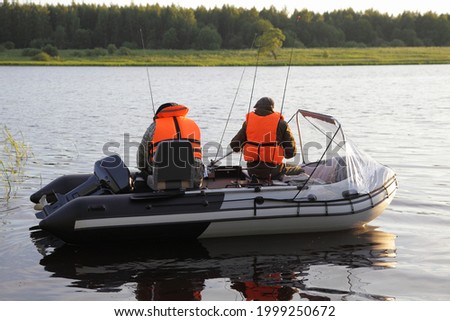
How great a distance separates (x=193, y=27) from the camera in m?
79.9

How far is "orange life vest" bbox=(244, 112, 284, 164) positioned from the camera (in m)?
8.27

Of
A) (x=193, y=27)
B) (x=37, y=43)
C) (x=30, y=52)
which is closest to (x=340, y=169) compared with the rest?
(x=30, y=52)

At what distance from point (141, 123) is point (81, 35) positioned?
6046 cm

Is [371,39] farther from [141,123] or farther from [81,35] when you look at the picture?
[141,123]

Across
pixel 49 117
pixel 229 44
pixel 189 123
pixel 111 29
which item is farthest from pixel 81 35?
pixel 189 123

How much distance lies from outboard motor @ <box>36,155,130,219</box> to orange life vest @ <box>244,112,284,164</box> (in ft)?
4.89

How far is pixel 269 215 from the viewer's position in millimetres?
7883

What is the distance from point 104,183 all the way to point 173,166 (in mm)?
854

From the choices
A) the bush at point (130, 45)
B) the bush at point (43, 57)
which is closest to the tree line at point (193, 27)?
the bush at point (130, 45)

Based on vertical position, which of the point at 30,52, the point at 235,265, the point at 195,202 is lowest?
the point at 235,265

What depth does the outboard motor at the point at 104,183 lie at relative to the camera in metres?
7.88

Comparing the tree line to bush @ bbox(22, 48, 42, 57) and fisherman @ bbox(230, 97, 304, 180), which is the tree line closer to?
bush @ bbox(22, 48, 42, 57)

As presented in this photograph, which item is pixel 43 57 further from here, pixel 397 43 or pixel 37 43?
pixel 397 43

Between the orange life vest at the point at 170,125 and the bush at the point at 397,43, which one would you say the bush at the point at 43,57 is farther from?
the orange life vest at the point at 170,125
